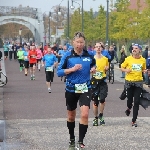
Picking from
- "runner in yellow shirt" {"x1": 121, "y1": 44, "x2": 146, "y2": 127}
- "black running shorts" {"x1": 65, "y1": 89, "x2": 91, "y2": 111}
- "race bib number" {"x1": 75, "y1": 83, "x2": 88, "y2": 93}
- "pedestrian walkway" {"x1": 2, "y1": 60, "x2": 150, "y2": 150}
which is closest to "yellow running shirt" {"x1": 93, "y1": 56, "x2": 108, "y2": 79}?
"runner in yellow shirt" {"x1": 121, "y1": 44, "x2": 146, "y2": 127}

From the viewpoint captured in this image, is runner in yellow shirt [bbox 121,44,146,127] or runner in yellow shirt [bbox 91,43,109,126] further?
runner in yellow shirt [bbox 91,43,109,126]

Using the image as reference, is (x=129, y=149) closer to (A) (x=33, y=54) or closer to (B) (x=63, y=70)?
(B) (x=63, y=70)

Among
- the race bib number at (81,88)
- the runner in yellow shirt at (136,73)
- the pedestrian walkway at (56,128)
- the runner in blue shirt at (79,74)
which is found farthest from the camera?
the runner in yellow shirt at (136,73)

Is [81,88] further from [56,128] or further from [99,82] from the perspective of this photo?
[99,82]

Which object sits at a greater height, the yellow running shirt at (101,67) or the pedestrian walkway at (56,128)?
the yellow running shirt at (101,67)

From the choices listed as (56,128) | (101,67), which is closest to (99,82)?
(101,67)

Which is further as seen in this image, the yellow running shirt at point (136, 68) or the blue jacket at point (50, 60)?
the blue jacket at point (50, 60)

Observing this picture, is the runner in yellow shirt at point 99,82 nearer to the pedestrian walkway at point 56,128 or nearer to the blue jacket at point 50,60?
the pedestrian walkway at point 56,128

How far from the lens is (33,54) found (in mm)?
29469

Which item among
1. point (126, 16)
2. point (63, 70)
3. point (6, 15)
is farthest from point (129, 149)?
point (6, 15)

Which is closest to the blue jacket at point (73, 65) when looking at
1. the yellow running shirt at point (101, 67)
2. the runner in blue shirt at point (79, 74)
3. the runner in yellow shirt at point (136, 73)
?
the runner in blue shirt at point (79, 74)

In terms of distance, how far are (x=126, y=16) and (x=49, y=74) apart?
2369 centimetres

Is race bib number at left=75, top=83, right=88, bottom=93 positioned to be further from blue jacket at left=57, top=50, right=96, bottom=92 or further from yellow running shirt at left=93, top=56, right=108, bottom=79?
yellow running shirt at left=93, top=56, right=108, bottom=79

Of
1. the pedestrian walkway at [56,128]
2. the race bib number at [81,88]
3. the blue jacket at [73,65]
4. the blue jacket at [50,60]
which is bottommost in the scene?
the pedestrian walkway at [56,128]
